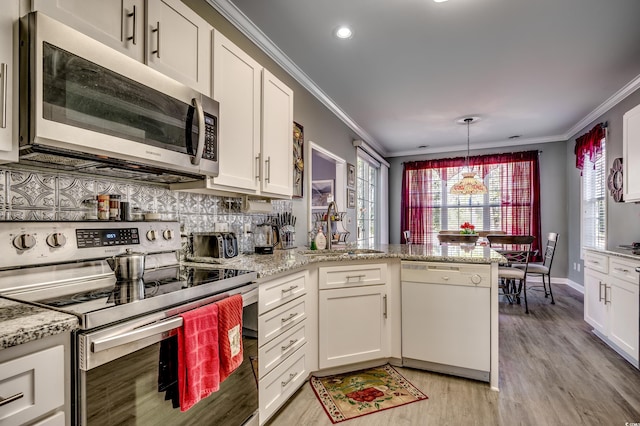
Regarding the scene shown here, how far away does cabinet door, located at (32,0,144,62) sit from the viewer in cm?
111

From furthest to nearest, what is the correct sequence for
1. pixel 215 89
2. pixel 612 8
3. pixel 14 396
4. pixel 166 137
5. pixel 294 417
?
1. pixel 612 8
2. pixel 294 417
3. pixel 215 89
4. pixel 166 137
5. pixel 14 396

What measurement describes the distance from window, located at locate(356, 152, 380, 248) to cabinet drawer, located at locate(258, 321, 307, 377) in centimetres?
311

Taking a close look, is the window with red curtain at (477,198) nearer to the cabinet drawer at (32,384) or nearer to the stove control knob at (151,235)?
the stove control knob at (151,235)

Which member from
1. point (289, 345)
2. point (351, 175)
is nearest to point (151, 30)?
point (289, 345)

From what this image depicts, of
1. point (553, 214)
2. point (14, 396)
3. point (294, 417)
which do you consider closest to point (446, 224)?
point (553, 214)

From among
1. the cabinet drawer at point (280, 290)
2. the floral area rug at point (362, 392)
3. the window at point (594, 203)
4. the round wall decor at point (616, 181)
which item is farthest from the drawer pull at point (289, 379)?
the window at point (594, 203)

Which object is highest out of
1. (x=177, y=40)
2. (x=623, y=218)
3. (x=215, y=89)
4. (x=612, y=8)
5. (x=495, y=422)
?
(x=612, y=8)

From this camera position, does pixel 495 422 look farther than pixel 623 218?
No

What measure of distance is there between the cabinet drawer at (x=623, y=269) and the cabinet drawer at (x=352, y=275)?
74.4 inches

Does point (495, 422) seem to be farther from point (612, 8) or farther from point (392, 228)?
point (392, 228)

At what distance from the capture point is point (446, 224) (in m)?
6.65

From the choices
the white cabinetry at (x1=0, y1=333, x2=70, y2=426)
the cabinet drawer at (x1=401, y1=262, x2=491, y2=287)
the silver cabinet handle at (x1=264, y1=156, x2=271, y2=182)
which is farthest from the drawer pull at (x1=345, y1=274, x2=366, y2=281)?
the white cabinetry at (x1=0, y1=333, x2=70, y2=426)

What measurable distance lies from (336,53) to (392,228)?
185 inches

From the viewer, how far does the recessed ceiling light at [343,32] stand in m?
2.52
